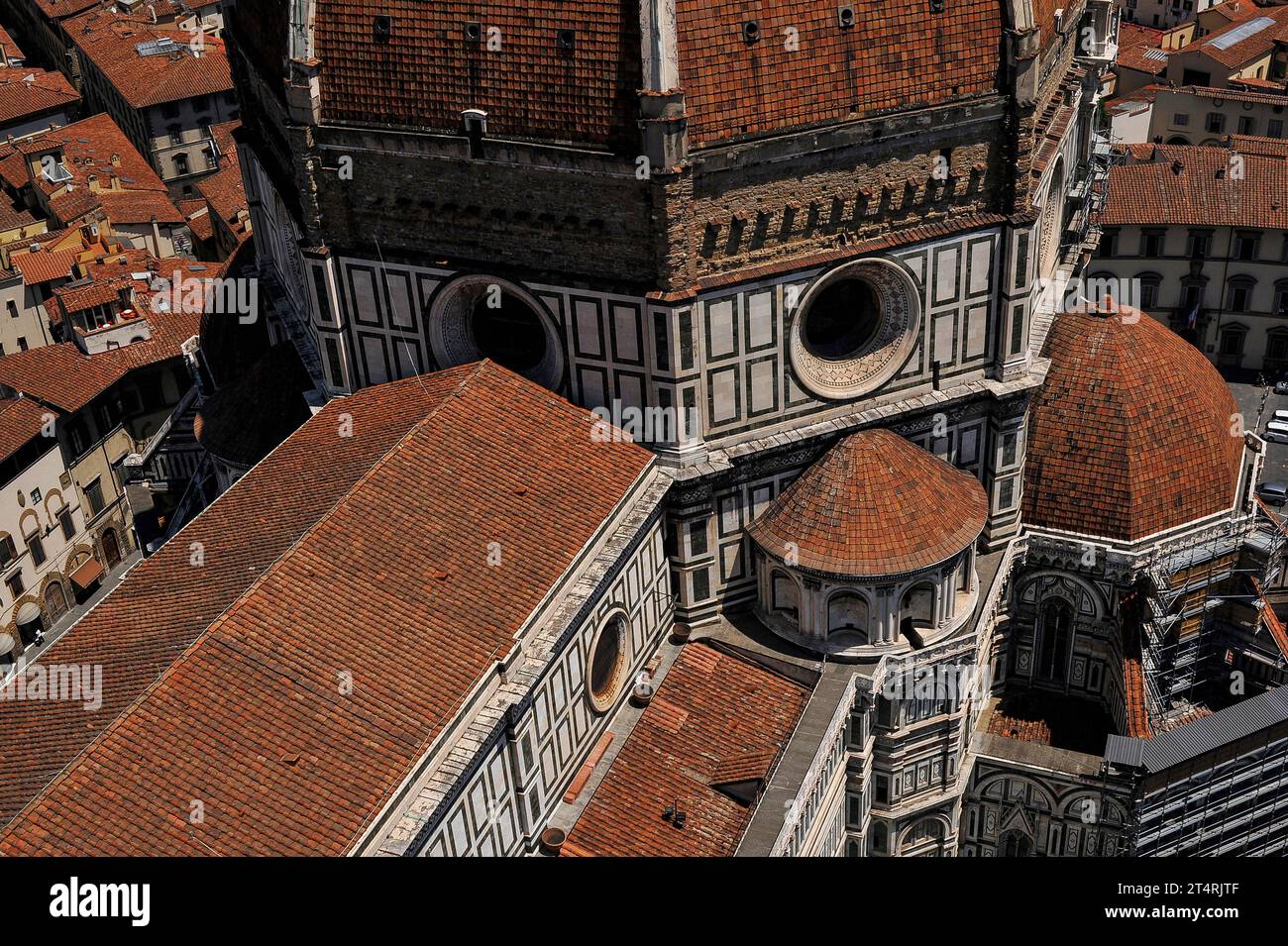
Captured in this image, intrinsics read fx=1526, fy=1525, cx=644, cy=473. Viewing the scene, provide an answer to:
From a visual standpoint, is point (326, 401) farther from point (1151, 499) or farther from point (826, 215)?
point (1151, 499)

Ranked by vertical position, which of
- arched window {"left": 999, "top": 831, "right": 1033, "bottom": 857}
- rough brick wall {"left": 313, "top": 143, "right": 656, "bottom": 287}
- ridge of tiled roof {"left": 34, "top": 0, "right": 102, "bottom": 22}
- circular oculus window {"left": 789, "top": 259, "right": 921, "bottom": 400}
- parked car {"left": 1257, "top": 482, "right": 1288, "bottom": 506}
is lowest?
parked car {"left": 1257, "top": 482, "right": 1288, "bottom": 506}

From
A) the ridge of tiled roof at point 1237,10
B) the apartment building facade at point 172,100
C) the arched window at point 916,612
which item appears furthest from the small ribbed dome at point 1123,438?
the apartment building facade at point 172,100

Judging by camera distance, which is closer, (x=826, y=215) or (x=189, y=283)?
(x=826, y=215)

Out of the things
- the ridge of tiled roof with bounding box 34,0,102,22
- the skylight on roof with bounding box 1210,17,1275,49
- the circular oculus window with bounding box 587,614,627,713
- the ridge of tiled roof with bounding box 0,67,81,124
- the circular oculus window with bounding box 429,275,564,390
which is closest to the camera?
the circular oculus window with bounding box 587,614,627,713

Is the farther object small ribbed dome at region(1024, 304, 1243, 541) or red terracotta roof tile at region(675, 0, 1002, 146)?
small ribbed dome at region(1024, 304, 1243, 541)

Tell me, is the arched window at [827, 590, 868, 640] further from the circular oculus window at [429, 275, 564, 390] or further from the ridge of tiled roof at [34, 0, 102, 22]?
the ridge of tiled roof at [34, 0, 102, 22]

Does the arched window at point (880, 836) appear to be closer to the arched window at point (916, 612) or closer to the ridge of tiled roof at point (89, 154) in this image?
the arched window at point (916, 612)

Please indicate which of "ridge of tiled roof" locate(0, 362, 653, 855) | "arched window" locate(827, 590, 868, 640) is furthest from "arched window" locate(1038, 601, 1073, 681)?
"ridge of tiled roof" locate(0, 362, 653, 855)
